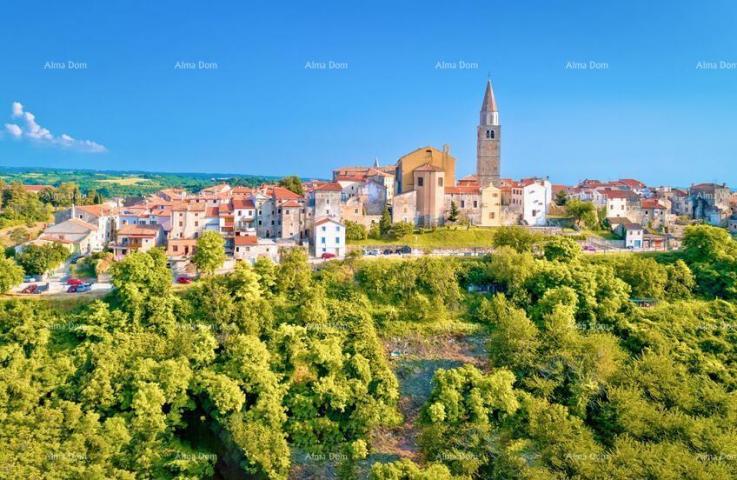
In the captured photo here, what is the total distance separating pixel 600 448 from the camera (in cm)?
2308

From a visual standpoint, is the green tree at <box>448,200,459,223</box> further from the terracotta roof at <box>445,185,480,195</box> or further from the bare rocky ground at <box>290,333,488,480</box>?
the bare rocky ground at <box>290,333,488,480</box>

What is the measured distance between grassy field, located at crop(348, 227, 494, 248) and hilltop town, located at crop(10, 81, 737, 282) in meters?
0.96

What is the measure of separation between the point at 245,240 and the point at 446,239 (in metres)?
16.0

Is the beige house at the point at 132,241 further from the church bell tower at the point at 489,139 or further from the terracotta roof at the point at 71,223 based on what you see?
the church bell tower at the point at 489,139

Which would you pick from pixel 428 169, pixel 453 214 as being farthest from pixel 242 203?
pixel 453 214

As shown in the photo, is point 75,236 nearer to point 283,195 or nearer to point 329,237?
point 283,195

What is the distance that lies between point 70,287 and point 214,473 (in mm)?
16748

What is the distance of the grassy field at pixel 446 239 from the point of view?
159 feet

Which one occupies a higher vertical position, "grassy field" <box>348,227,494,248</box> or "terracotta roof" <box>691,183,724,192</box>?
"terracotta roof" <box>691,183,724,192</box>

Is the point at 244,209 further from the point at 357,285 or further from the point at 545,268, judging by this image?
the point at 545,268

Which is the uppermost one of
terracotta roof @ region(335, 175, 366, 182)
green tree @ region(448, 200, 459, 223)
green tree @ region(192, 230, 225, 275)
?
terracotta roof @ region(335, 175, 366, 182)

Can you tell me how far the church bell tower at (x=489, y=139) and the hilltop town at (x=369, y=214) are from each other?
96 mm

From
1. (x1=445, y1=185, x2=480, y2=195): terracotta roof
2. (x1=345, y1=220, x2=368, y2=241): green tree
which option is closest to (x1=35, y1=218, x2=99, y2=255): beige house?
(x1=345, y1=220, x2=368, y2=241): green tree

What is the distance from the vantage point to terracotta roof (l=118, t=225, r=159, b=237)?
44787 millimetres
